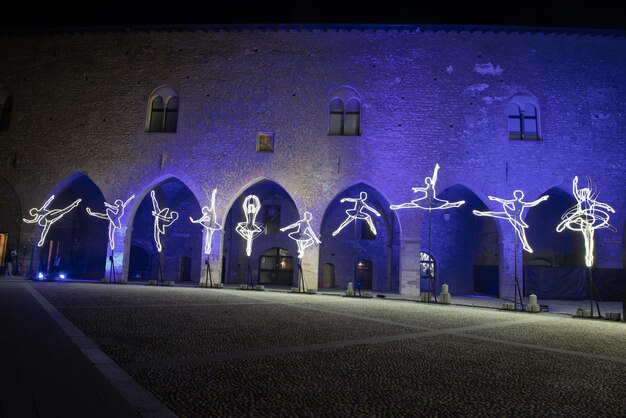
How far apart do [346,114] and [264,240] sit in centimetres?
870

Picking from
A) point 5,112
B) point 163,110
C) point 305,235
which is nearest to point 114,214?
point 163,110

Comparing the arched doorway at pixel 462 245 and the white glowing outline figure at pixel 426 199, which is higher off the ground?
the white glowing outline figure at pixel 426 199

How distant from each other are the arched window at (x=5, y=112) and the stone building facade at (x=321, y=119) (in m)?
0.11

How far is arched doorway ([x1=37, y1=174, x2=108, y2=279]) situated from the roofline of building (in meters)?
7.68

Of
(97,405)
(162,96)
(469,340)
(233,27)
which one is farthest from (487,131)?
(97,405)

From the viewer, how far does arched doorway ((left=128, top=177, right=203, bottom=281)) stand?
22.0 meters

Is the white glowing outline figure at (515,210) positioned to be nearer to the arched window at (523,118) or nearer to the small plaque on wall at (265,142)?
the arched window at (523,118)

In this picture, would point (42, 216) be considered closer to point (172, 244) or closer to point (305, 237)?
point (172, 244)

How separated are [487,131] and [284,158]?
9062 millimetres

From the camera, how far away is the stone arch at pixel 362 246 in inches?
842

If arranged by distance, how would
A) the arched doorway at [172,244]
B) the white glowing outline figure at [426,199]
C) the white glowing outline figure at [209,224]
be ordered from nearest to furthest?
the white glowing outline figure at [426,199] → the white glowing outline figure at [209,224] → the arched doorway at [172,244]

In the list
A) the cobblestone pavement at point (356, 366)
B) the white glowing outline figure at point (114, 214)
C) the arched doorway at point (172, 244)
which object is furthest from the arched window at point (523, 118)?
the white glowing outline figure at point (114, 214)

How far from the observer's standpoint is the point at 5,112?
774 inches

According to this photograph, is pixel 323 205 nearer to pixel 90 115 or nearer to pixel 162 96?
pixel 162 96
